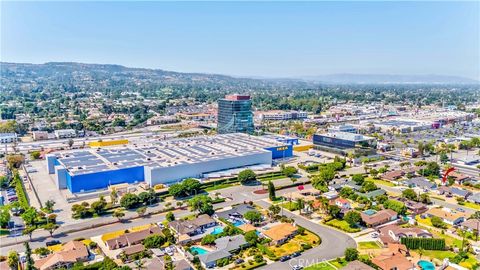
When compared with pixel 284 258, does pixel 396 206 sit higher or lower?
higher

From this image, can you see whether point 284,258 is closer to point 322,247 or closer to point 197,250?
point 322,247

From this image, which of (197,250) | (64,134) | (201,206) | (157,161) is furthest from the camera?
(64,134)

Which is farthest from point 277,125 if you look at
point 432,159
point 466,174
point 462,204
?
point 462,204

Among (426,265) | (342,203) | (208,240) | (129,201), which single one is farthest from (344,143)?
(208,240)

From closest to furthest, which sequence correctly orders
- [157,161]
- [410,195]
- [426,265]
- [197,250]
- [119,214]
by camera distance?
1. [426,265]
2. [197,250]
3. [119,214]
4. [410,195]
5. [157,161]

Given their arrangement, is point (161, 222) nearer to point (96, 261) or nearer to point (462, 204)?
point (96, 261)

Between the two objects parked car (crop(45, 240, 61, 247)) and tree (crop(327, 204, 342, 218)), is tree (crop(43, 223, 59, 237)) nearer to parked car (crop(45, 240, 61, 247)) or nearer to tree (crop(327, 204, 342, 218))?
parked car (crop(45, 240, 61, 247))

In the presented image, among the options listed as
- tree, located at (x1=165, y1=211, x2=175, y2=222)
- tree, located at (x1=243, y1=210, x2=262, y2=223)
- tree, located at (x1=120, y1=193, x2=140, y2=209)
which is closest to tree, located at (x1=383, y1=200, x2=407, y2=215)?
tree, located at (x1=243, y1=210, x2=262, y2=223)
